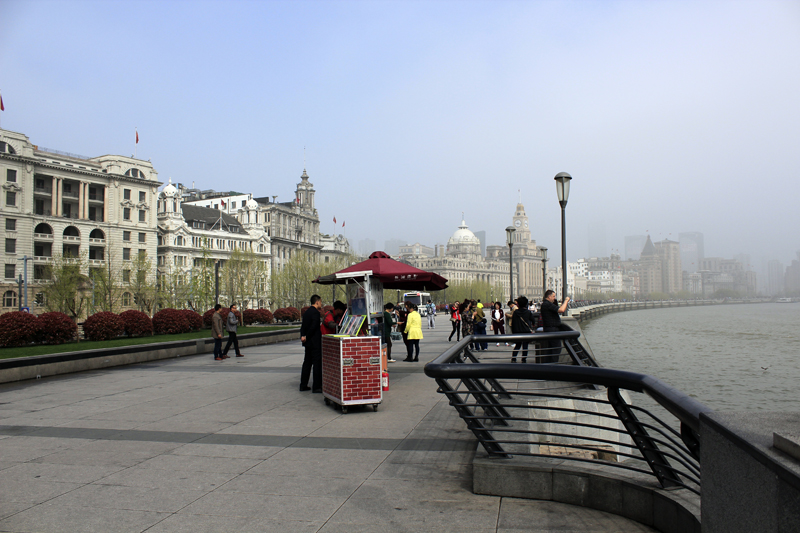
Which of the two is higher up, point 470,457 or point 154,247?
point 154,247

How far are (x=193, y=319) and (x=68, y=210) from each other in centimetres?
5586

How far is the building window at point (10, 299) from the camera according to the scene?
197 feet

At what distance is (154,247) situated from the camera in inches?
3076

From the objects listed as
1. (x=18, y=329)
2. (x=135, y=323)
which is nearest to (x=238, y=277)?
(x=135, y=323)

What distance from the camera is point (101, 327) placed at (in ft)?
68.0

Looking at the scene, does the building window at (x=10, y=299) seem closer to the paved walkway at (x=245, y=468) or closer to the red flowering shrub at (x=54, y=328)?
the red flowering shrub at (x=54, y=328)

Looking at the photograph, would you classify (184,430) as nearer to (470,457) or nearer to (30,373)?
(470,457)

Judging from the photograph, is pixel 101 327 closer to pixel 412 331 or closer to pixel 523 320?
pixel 412 331

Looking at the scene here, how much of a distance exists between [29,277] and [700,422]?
75.0 metres

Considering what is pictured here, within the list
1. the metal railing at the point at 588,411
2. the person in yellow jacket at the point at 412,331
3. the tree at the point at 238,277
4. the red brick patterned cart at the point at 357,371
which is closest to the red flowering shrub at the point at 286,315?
the tree at the point at 238,277

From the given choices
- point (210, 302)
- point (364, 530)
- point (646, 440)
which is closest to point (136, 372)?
point (364, 530)

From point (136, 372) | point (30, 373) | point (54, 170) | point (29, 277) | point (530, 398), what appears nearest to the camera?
point (530, 398)

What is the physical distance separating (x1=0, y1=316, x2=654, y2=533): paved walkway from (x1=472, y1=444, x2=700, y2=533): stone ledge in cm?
11

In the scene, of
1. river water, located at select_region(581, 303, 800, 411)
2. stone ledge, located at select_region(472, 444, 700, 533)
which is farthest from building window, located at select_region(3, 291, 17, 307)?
stone ledge, located at select_region(472, 444, 700, 533)
